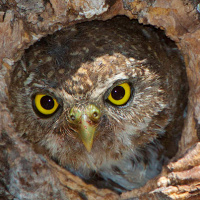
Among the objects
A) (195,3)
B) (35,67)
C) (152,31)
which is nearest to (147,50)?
(152,31)

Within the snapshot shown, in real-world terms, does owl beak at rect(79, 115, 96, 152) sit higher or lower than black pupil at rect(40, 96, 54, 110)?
lower

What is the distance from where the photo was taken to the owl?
8.67ft

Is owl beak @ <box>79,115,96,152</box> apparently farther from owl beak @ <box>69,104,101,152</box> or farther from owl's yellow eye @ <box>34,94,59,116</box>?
owl's yellow eye @ <box>34,94,59,116</box>

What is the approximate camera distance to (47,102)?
280 centimetres

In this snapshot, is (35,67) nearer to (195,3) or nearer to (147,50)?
(147,50)

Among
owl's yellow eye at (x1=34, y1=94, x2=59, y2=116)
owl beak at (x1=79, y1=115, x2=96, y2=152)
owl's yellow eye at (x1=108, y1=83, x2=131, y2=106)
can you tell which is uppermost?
owl's yellow eye at (x1=34, y1=94, x2=59, y2=116)

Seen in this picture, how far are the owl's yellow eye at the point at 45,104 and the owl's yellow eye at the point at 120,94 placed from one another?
0.45 meters

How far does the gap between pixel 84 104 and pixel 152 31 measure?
3.68 ft

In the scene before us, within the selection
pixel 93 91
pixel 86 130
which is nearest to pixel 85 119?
pixel 86 130

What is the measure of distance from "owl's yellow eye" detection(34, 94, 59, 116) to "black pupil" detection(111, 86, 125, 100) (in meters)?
0.46

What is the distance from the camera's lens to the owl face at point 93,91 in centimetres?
263

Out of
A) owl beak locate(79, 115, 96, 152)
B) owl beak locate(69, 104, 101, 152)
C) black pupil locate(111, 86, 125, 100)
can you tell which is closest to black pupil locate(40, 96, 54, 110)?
owl beak locate(69, 104, 101, 152)

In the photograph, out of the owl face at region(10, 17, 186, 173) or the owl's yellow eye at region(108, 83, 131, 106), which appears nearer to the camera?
the owl face at region(10, 17, 186, 173)

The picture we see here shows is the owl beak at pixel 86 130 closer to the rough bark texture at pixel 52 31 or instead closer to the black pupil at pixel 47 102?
the black pupil at pixel 47 102
